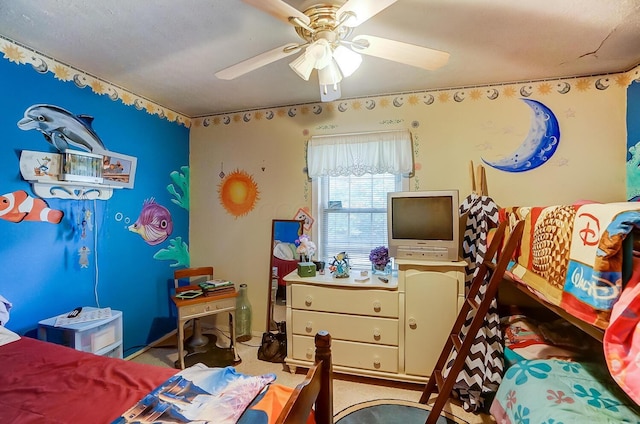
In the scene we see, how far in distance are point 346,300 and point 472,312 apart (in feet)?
3.01

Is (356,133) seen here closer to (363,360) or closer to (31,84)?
(363,360)

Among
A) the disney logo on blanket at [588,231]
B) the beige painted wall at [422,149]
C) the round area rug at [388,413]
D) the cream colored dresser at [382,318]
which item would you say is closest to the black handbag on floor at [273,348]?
the cream colored dresser at [382,318]

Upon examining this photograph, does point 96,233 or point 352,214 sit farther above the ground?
point 352,214

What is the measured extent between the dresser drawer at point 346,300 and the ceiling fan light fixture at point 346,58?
5.23ft

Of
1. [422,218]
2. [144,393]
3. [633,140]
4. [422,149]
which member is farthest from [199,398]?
[633,140]

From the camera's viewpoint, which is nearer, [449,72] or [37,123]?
[37,123]

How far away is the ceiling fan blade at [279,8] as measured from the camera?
3.79 feet

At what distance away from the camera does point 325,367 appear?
1.07 meters

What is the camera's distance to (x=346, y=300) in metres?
2.39

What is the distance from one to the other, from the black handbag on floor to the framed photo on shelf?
1.88 meters

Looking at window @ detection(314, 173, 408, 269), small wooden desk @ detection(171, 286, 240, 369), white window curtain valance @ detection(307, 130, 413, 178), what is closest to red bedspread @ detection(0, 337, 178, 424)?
small wooden desk @ detection(171, 286, 240, 369)

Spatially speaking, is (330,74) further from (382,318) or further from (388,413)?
(388,413)

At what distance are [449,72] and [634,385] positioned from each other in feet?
7.03

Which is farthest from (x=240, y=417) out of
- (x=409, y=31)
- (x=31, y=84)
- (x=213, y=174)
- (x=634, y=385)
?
(x=213, y=174)
